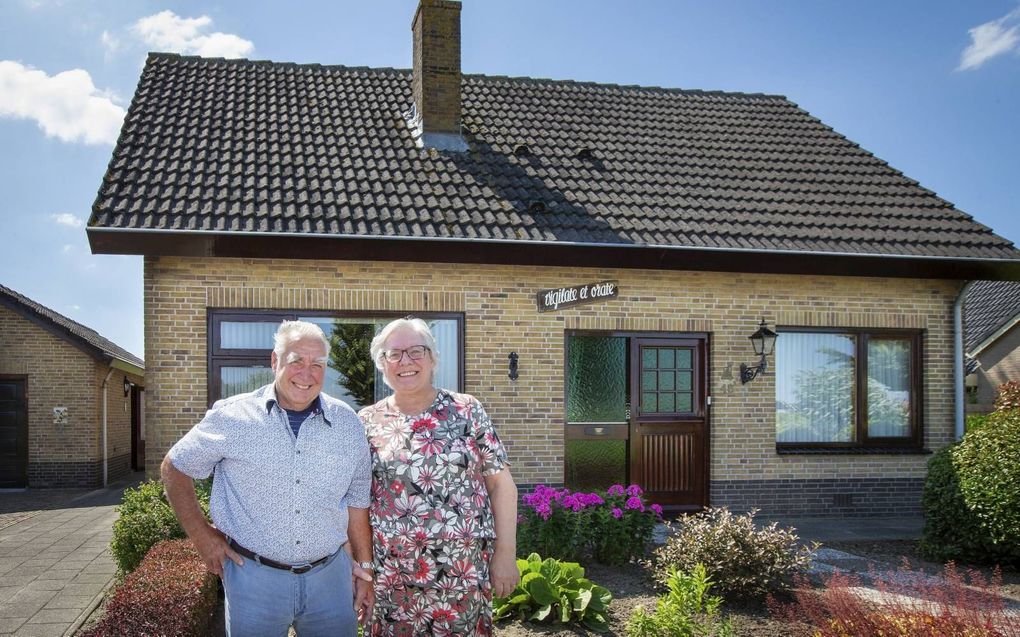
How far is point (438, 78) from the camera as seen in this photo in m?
10.6

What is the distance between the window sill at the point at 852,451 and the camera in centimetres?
989

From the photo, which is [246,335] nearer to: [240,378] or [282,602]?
[240,378]

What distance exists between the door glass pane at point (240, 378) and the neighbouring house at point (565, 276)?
0.09 feet

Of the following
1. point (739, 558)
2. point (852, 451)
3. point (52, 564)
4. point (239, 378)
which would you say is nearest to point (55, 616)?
point (52, 564)

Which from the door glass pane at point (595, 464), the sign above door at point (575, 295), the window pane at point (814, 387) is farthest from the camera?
the window pane at point (814, 387)

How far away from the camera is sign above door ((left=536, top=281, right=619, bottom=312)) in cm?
923

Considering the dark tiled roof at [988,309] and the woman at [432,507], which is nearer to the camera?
the woman at [432,507]

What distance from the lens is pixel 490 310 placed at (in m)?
9.14

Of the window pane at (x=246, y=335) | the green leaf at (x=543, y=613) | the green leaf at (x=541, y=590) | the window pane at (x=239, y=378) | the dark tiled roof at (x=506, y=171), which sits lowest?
the green leaf at (x=543, y=613)

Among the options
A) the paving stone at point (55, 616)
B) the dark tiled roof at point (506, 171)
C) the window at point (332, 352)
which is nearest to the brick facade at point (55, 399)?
the dark tiled roof at point (506, 171)

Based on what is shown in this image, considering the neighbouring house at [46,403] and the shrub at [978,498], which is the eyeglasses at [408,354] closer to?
the shrub at [978,498]

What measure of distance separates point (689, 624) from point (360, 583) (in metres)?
1.94

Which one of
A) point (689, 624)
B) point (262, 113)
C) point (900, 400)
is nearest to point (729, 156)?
point (900, 400)

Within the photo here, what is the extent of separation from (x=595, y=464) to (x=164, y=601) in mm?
6086
